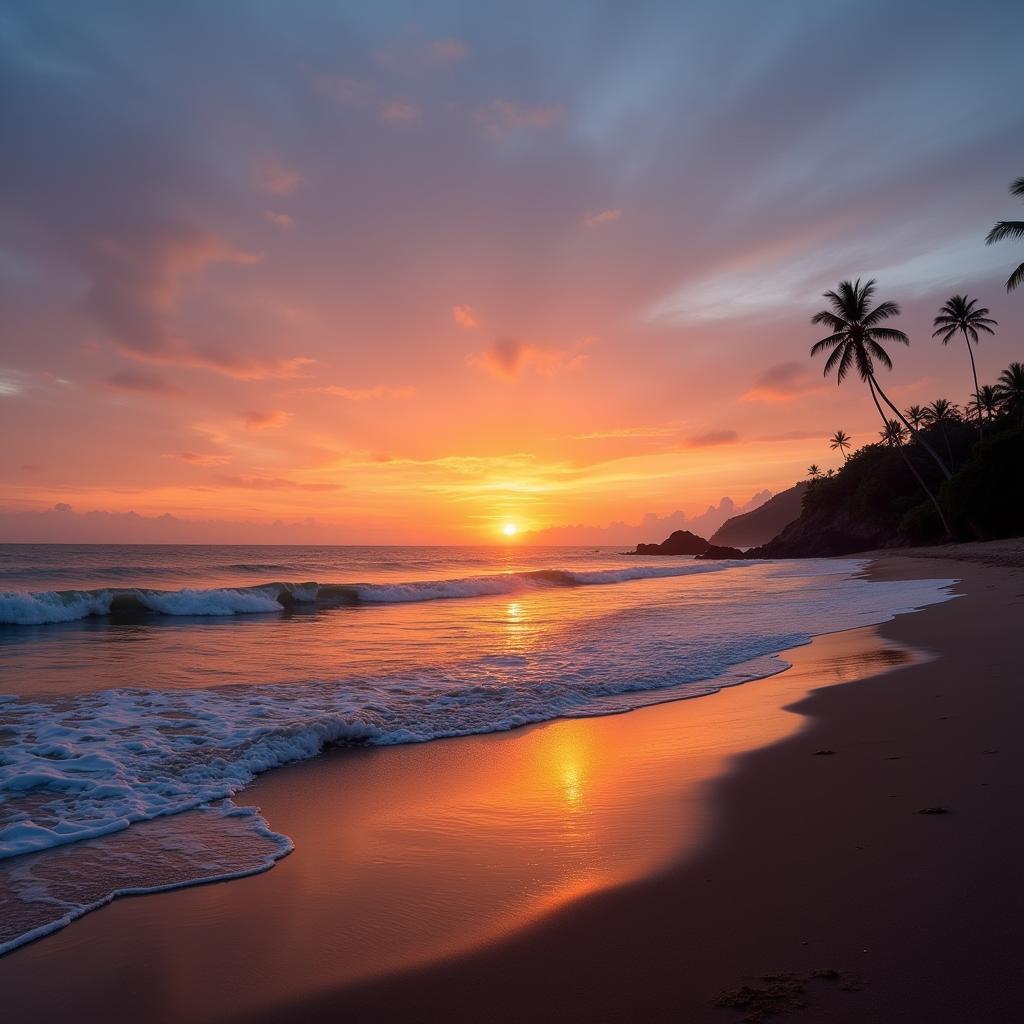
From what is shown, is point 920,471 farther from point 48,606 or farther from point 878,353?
point 48,606

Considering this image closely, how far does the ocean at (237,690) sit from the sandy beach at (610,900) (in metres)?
0.53

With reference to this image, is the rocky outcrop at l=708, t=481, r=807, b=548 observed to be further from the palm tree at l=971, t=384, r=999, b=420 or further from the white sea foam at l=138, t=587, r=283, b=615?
the white sea foam at l=138, t=587, r=283, b=615

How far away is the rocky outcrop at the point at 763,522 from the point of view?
166 m

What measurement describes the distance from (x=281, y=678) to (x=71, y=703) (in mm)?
2552

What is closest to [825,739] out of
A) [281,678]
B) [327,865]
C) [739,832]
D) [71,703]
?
[739,832]

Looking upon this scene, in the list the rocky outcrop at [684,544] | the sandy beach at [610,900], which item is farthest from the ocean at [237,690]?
the rocky outcrop at [684,544]

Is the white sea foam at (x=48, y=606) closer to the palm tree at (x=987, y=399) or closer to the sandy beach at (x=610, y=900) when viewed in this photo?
the sandy beach at (x=610, y=900)

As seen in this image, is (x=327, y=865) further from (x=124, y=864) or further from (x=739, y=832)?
(x=739, y=832)

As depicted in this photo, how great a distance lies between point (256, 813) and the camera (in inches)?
191

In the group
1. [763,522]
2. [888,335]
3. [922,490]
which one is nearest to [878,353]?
[888,335]

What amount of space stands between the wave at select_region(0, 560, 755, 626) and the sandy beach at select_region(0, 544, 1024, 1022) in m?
16.9

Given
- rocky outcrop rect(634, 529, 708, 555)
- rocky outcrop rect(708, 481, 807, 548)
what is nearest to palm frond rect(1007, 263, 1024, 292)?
rocky outcrop rect(634, 529, 708, 555)

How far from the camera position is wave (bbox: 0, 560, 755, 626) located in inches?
731

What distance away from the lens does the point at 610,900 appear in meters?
3.28
